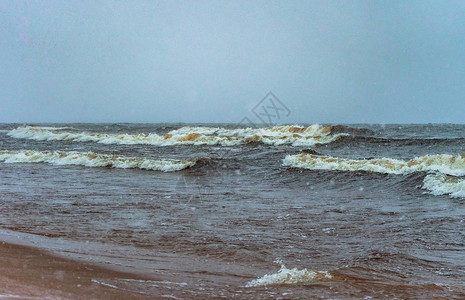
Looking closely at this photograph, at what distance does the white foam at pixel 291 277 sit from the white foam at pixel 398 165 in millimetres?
8342

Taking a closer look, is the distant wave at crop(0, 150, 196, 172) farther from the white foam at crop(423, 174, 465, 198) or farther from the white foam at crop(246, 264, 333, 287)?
the white foam at crop(246, 264, 333, 287)

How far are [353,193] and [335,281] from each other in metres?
5.90

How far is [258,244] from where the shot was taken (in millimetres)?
4906

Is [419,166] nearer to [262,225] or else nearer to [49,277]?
[262,225]

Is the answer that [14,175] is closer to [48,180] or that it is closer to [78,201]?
[48,180]

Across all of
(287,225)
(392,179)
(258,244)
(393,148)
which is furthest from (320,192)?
(393,148)

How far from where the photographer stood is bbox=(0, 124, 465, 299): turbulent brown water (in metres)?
3.60

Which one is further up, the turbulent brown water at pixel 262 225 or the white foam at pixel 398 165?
the white foam at pixel 398 165

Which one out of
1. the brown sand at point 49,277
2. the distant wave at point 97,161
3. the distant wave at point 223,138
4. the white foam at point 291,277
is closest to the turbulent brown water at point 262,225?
the white foam at point 291,277

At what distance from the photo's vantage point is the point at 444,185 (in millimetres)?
8898

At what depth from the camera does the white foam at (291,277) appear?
352cm

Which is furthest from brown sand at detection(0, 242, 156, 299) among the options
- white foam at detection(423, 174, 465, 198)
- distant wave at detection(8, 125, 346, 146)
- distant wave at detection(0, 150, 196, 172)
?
distant wave at detection(8, 125, 346, 146)

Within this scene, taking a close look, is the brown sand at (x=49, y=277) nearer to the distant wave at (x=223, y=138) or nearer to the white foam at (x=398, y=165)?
the white foam at (x=398, y=165)

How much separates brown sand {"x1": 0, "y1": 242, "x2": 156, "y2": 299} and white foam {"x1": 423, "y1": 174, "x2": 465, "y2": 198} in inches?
275
